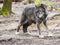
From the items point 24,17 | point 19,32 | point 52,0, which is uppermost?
point 24,17

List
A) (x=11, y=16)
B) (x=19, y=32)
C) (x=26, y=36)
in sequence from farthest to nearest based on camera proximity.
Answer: (x=11, y=16) → (x=19, y=32) → (x=26, y=36)

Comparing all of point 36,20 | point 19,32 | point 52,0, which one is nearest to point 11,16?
point 19,32

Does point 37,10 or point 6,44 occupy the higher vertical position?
point 37,10

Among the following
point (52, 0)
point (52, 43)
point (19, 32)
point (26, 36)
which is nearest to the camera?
point (52, 43)

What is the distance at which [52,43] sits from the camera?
8.33 metres

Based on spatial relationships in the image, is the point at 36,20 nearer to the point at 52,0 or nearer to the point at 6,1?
the point at 6,1

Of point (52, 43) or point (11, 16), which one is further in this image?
point (11, 16)

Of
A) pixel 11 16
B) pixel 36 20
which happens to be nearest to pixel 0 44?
pixel 36 20

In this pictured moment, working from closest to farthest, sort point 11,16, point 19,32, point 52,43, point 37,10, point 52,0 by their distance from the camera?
point 52,43, point 37,10, point 19,32, point 11,16, point 52,0

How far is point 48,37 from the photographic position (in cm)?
925

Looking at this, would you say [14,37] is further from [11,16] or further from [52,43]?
[11,16]

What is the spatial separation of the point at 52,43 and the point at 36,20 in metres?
1.29

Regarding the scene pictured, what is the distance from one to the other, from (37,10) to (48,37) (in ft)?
3.43

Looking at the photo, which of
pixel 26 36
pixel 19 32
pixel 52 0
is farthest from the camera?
pixel 52 0
